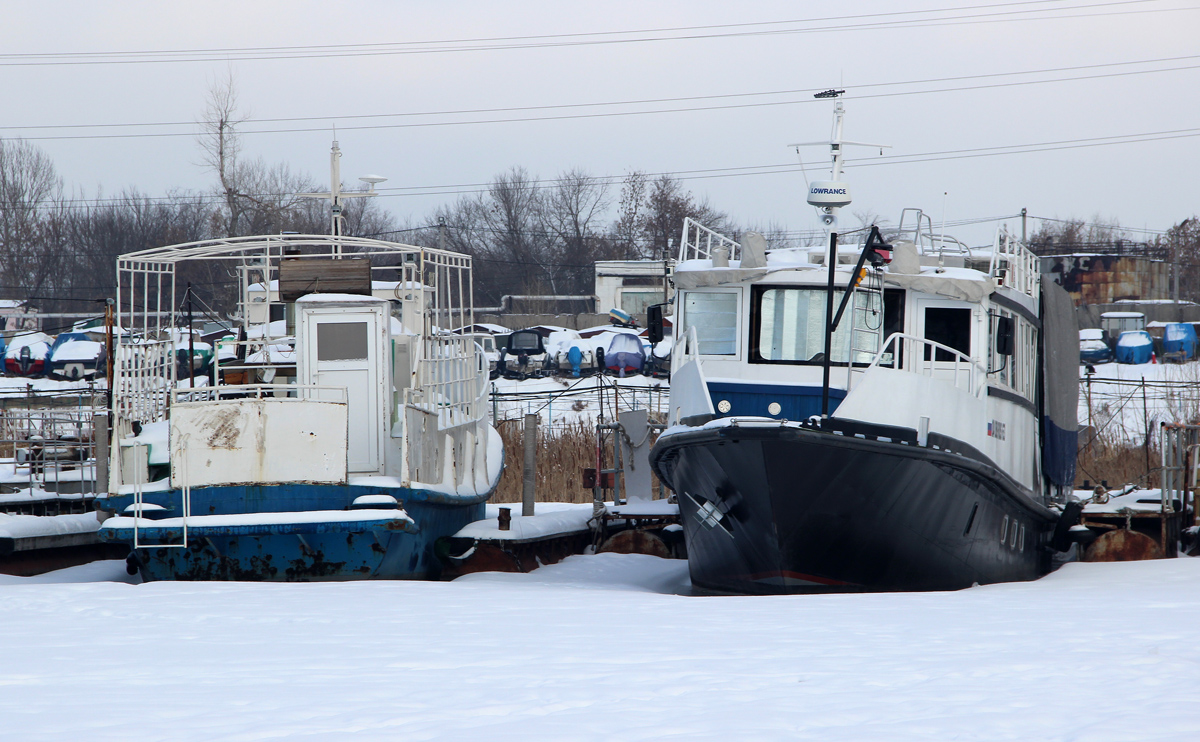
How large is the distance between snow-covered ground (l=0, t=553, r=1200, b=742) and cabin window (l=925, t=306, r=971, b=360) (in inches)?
113

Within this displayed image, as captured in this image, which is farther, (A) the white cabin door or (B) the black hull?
(A) the white cabin door

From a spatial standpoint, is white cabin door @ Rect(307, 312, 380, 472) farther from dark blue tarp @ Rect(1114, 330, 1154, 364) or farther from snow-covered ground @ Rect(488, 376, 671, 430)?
dark blue tarp @ Rect(1114, 330, 1154, 364)

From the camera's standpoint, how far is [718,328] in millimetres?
12086

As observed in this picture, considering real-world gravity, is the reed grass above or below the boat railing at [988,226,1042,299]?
below

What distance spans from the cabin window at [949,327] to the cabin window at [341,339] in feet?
18.6

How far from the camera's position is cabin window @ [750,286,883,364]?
37.7 feet

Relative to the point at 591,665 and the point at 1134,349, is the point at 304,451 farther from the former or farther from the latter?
the point at 1134,349

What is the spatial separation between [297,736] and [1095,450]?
2085 centimetres

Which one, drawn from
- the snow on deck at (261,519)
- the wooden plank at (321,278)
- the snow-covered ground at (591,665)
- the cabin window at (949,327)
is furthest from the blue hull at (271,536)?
the cabin window at (949,327)

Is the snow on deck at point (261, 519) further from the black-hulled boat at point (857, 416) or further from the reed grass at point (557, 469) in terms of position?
the reed grass at point (557, 469)

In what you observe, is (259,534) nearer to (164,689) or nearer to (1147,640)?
(164,689)

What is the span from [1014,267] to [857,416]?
4258 mm

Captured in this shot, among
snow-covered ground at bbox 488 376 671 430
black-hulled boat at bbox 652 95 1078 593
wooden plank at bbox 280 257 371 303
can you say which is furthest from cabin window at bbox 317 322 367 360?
snow-covered ground at bbox 488 376 671 430

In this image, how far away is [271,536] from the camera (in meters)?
10.4
